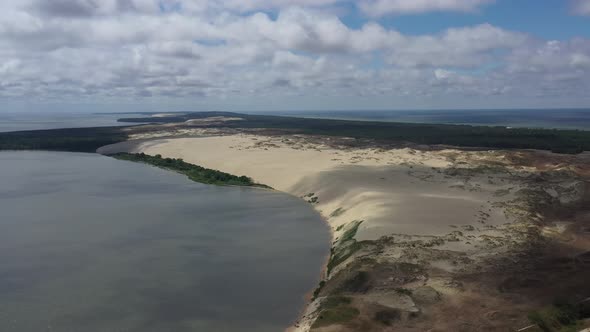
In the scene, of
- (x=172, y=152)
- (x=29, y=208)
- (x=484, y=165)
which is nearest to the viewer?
(x=29, y=208)

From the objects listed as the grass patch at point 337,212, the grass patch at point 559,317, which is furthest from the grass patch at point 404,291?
the grass patch at point 337,212

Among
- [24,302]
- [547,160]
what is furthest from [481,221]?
[547,160]

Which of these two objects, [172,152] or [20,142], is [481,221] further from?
[20,142]

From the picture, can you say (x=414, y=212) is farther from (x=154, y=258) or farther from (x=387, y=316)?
(x=154, y=258)

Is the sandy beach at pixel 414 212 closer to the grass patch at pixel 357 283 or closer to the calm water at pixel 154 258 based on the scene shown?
the grass patch at pixel 357 283

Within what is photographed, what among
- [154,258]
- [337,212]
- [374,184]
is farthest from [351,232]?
[374,184]

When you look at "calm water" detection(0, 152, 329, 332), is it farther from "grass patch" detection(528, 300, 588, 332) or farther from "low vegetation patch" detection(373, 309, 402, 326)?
"grass patch" detection(528, 300, 588, 332)
